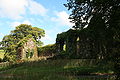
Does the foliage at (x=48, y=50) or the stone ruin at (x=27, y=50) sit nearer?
the stone ruin at (x=27, y=50)

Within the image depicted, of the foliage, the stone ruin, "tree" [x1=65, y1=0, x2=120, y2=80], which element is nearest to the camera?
"tree" [x1=65, y1=0, x2=120, y2=80]

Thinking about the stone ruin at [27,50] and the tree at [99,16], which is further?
the stone ruin at [27,50]

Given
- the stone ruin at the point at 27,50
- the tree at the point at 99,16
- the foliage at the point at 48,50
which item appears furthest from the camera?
the foliage at the point at 48,50

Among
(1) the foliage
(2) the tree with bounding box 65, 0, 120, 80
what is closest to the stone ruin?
(1) the foliage

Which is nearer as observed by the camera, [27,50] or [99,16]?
[99,16]

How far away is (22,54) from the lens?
151ft

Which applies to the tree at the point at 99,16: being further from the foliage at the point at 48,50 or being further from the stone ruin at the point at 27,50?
the foliage at the point at 48,50

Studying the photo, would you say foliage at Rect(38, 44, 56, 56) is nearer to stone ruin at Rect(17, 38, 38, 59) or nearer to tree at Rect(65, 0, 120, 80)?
stone ruin at Rect(17, 38, 38, 59)

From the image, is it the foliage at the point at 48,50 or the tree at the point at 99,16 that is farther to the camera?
the foliage at the point at 48,50

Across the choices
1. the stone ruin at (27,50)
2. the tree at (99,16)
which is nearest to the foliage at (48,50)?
the stone ruin at (27,50)

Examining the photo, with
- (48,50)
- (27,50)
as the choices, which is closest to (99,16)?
(27,50)

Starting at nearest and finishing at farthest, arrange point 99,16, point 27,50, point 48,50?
point 99,16 < point 27,50 < point 48,50

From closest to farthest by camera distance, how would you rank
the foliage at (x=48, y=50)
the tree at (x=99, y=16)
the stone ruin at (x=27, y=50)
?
the tree at (x=99, y=16), the stone ruin at (x=27, y=50), the foliage at (x=48, y=50)

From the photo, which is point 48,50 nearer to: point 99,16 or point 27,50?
point 27,50
